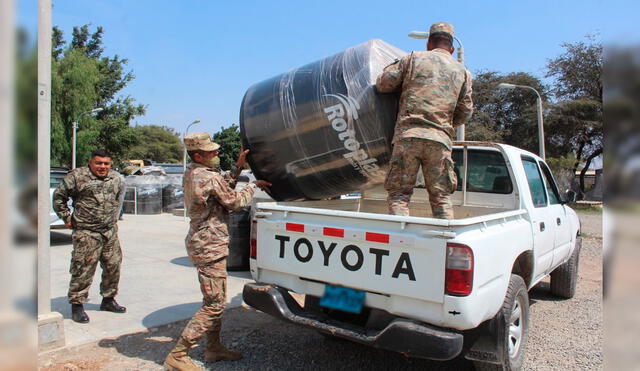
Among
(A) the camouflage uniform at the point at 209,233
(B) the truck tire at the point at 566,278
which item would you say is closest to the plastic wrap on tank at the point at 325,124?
(A) the camouflage uniform at the point at 209,233

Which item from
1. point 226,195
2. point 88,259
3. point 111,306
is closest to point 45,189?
point 88,259

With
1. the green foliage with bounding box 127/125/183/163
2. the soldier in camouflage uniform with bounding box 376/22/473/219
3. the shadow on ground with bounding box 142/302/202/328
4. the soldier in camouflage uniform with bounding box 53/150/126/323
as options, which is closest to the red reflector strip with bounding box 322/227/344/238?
the soldier in camouflage uniform with bounding box 376/22/473/219

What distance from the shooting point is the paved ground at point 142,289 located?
439 centimetres

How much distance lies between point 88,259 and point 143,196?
11.9 meters

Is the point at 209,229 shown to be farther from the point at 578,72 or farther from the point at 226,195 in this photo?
the point at 578,72

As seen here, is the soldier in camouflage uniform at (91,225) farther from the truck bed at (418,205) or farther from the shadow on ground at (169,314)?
the truck bed at (418,205)

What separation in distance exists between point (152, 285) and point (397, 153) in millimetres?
3975

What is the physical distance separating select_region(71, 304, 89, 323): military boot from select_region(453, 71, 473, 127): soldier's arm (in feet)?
12.4

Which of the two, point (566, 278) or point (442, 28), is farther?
point (566, 278)

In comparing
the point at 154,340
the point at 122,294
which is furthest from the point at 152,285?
the point at 154,340

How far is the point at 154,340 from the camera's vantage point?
4.12 metres

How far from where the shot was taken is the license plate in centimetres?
307

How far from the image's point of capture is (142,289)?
576 cm

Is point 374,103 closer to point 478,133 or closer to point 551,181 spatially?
point 551,181
